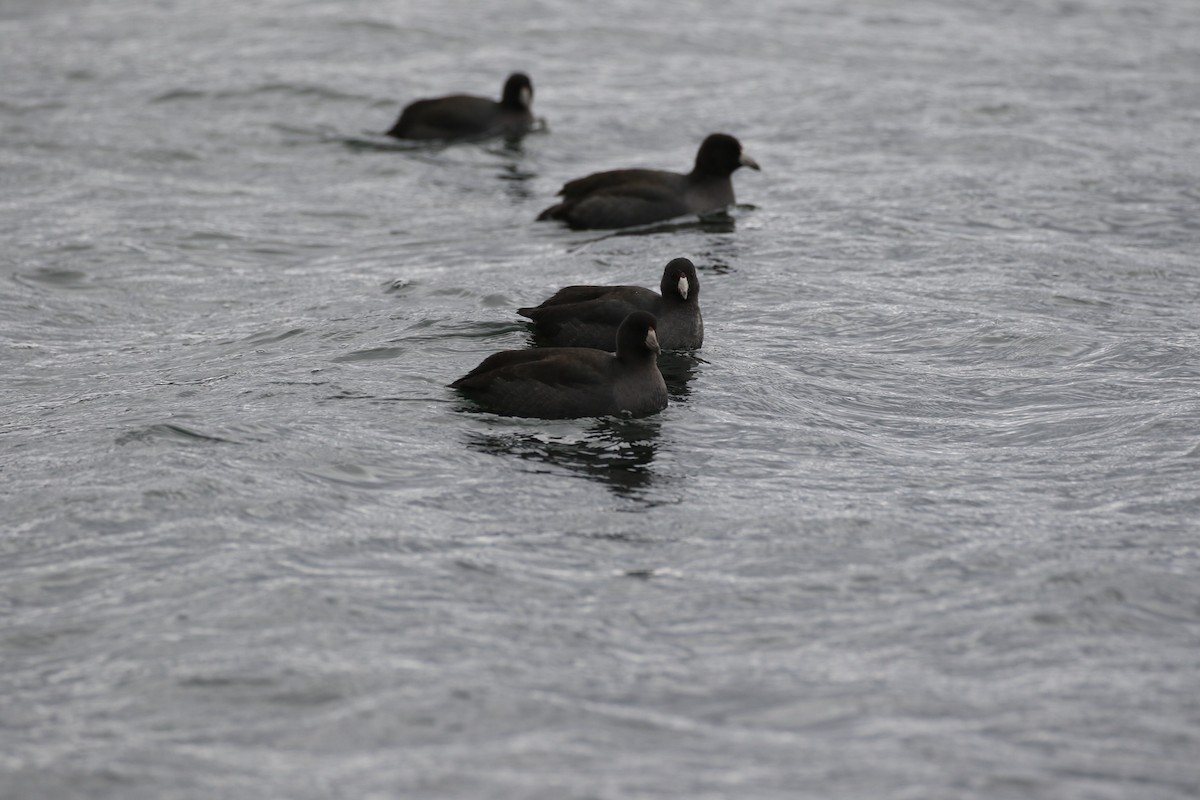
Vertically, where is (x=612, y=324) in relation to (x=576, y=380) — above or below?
above

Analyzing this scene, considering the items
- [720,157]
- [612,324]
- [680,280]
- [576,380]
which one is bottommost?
[576,380]

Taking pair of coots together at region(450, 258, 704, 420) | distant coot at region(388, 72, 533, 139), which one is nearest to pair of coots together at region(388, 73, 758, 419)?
pair of coots together at region(450, 258, 704, 420)

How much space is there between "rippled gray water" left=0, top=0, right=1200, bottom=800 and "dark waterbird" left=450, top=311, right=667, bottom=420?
231mm

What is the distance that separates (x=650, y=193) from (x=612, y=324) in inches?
190

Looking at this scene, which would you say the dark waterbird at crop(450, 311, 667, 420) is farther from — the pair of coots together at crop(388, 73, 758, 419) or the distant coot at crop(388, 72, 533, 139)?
the distant coot at crop(388, 72, 533, 139)

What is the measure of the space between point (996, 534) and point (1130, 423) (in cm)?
269

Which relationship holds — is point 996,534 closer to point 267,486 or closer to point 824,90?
point 267,486

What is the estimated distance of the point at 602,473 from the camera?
1098cm

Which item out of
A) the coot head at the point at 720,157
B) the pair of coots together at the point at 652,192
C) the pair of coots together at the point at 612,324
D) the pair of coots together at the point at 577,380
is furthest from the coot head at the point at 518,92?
the pair of coots together at the point at 577,380

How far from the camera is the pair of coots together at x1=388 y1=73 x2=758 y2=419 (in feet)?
38.7

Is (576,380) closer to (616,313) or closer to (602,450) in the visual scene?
(602,450)

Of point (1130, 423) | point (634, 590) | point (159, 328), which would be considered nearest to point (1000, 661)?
point (634, 590)

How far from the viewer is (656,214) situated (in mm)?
17938

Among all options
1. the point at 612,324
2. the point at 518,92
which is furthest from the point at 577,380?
the point at 518,92
